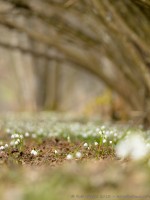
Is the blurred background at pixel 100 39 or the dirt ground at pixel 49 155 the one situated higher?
the blurred background at pixel 100 39

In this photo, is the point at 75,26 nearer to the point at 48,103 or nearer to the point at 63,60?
the point at 63,60

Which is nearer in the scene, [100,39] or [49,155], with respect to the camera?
[49,155]

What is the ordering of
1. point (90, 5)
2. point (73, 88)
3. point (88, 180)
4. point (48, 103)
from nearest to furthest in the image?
point (88, 180) < point (90, 5) < point (48, 103) < point (73, 88)

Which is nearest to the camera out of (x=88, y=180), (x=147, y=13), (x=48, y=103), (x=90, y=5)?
(x=88, y=180)

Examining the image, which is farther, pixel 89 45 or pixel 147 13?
pixel 89 45

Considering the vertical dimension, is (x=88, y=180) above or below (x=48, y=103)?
below

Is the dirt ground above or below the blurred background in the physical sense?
below

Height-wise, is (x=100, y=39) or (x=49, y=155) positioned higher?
(x=100, y=39)

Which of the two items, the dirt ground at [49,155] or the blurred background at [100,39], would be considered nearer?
the dirt ground at [49,155]

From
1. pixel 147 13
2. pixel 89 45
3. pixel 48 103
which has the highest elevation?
pixel 48 103

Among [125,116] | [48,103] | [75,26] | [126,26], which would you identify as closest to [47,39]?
[75,26]

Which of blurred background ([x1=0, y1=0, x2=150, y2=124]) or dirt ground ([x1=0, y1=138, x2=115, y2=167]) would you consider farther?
blurred background ([x1=0, y1=0, x2=150, y2=124])
